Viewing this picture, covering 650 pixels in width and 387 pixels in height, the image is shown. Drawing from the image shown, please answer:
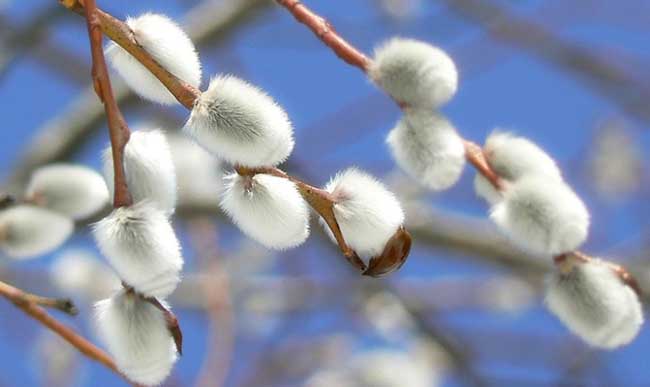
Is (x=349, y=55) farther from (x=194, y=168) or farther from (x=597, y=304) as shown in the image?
(x=194, y=168)

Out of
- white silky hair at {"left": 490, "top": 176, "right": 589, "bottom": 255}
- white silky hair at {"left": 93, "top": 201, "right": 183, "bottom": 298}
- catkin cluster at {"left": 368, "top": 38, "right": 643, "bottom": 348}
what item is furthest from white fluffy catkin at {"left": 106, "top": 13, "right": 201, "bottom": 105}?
white silky hair at {"left": 490, "top": 176, "right": 589, "bottom": 255}

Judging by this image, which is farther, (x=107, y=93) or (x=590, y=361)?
(x=590, y=361)

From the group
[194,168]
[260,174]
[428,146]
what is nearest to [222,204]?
[260,174]

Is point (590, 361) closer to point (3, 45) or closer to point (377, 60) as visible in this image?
point (3, 45)

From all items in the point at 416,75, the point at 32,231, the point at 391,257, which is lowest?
the point at 32,231

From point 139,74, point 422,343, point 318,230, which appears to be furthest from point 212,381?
point 422,343

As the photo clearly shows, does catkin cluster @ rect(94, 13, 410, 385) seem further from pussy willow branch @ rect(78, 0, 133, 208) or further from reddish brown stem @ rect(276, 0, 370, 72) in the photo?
reddish brown stem @ rect(276, 0, 370, 72)

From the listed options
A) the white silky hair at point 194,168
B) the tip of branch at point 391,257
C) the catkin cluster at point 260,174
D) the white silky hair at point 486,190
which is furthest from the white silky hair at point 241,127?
the white silky hair at point 194,168
